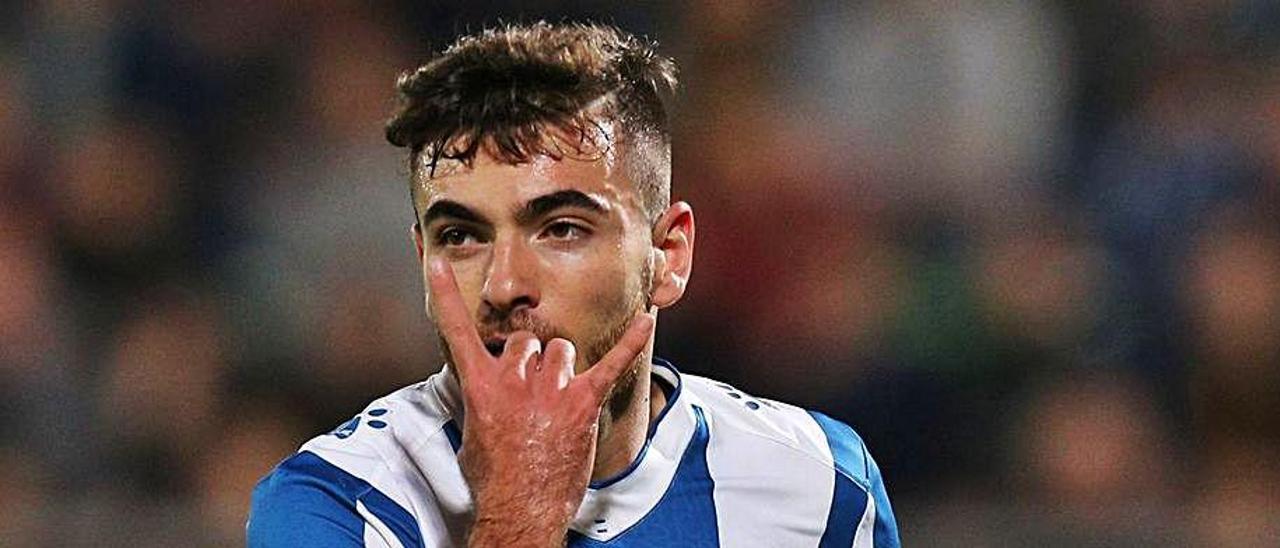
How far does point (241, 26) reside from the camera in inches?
217

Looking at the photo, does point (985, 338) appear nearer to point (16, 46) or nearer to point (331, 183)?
point (331, 183)

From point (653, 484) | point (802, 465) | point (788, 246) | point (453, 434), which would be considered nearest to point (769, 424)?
point (802, 465)

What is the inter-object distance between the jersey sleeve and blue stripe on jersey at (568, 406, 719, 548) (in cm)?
19

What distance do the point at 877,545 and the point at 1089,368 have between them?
233cm

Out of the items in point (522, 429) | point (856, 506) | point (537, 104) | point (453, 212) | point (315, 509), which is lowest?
point (856, 506)

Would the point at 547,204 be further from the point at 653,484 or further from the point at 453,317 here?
the point at 653,484

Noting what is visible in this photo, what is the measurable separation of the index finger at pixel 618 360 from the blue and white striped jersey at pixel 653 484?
0.35 m

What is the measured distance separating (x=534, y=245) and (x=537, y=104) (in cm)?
23

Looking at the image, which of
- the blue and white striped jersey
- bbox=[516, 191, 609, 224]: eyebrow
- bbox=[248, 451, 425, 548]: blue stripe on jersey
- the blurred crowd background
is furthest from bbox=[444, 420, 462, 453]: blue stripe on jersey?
the blurred crowd background

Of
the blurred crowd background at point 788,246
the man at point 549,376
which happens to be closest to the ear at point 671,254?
the man at point 549,376

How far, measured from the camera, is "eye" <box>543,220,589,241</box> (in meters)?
2.52

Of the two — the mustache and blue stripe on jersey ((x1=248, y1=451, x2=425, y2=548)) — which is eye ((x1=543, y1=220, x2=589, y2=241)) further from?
blue stripe on jersey ((x1=248, y1=451, x2=425, y2=548))

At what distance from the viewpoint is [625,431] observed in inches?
110

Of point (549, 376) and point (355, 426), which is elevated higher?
point (549, 376)
